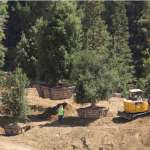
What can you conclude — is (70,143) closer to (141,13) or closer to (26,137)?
(26,137)

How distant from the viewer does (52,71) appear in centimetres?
4875

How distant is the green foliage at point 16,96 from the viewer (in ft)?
137

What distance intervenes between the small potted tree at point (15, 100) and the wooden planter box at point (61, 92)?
1105 centimetres

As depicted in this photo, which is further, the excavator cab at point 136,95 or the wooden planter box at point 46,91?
the wooden planter box at point 46,91

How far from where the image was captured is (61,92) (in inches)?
2112

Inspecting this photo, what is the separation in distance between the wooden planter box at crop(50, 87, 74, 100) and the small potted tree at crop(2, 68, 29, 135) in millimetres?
11048

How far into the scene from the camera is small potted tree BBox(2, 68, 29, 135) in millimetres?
41750

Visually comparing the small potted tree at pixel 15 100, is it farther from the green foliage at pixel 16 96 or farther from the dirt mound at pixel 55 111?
the dirt mound at pixel 55 111

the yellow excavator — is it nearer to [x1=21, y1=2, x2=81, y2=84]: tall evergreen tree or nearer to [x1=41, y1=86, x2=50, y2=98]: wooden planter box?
[x1=21, y1=2, x2=81, y2=84]: tall evergreen tree

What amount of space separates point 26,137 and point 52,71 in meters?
10.3

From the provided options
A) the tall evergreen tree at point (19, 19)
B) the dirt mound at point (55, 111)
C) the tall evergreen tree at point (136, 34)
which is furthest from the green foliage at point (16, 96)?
the tall evergreen tree at point (19, 19)

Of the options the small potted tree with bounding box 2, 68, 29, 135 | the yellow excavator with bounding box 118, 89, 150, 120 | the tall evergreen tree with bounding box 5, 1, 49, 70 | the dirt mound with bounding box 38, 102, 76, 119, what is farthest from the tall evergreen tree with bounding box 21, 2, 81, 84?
the tall evergreen tree with bounding box 5, 1, 49, 70

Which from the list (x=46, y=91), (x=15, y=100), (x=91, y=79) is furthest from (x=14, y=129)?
(x=46, y=91)

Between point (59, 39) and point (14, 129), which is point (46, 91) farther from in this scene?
point (14, 129)
